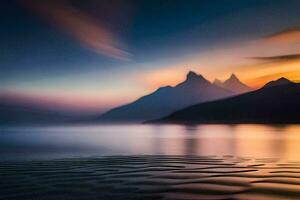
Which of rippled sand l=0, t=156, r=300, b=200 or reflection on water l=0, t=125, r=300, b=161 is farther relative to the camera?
reflection on water l=0, t=125, r=300, b=161

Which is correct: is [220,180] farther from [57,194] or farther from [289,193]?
Answer: [57,194]

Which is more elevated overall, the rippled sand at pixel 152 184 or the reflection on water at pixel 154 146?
the reflection on water at pixel 154 146

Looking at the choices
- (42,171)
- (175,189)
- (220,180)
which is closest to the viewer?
(175,189)

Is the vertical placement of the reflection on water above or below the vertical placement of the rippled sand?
above

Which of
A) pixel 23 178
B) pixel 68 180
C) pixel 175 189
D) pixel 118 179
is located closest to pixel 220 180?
pixel 175 189

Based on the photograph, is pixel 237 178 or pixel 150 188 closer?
pixel 150 188

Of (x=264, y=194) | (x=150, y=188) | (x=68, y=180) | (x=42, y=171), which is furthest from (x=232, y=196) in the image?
(x=42, y=171)

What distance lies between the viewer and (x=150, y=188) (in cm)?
1063

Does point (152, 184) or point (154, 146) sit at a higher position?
point (154, 146)

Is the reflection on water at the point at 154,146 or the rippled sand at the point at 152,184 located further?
the reflection on water at the point at 154,146

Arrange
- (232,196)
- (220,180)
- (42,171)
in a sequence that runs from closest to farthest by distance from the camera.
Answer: (232,196) < (220,180) < (42,171)

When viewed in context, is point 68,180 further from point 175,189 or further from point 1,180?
point 175,189

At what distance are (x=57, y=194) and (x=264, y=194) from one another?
523cm

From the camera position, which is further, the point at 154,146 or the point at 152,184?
the point at 154,146
